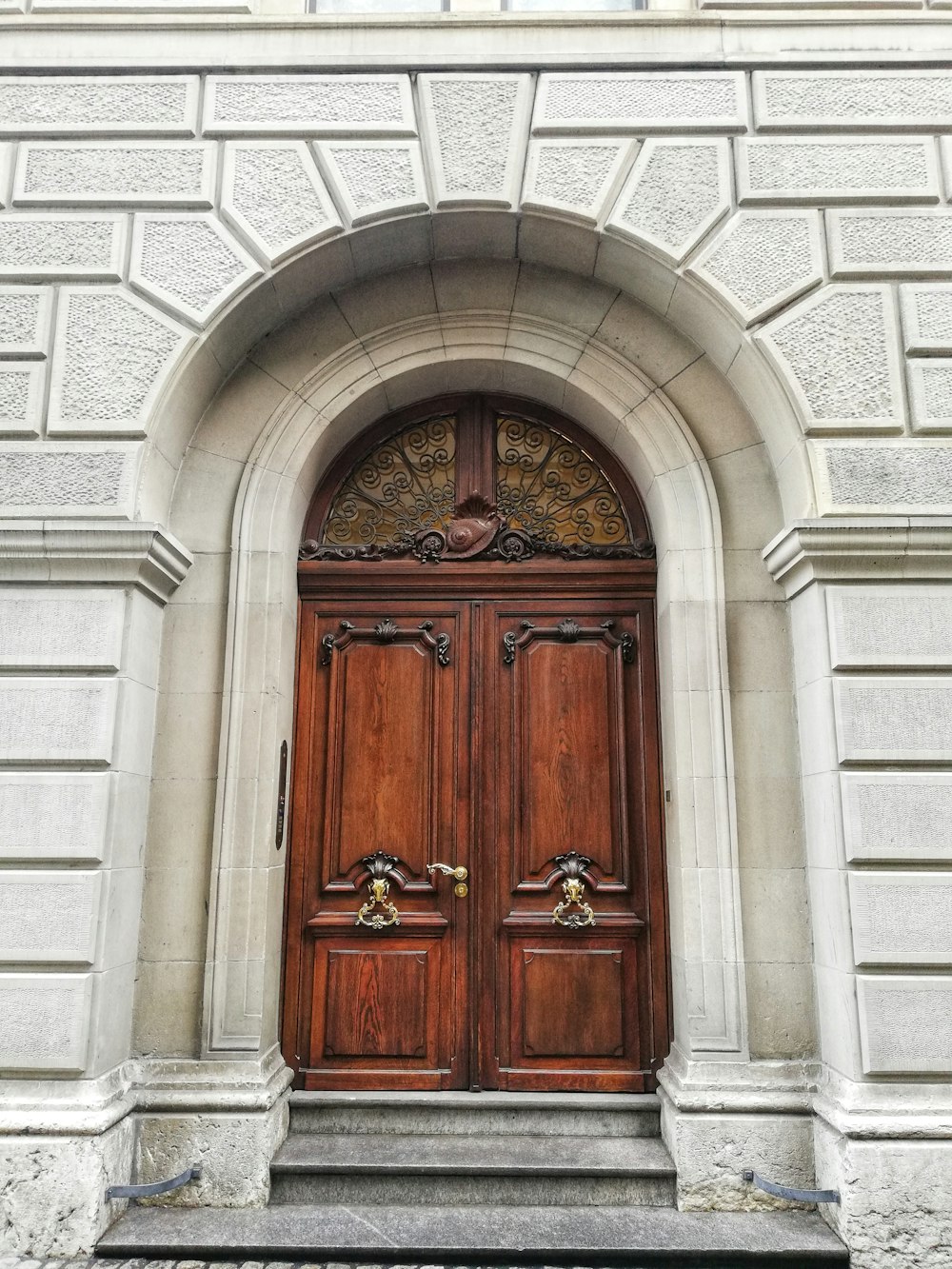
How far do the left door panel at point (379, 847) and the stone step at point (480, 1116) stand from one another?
0.17 m

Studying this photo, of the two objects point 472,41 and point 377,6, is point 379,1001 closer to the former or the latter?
point 472,41

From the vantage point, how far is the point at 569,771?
5500mm

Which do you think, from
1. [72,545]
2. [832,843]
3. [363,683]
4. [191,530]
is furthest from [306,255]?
[832,843]

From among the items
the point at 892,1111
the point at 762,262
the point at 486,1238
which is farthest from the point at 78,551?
the point at 892,1111

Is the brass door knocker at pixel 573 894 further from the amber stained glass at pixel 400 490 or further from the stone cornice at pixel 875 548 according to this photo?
the amber stained glass at pixel 400 490

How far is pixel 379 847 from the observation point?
5422 millimetres

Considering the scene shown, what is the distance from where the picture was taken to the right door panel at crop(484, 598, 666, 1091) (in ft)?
17.1

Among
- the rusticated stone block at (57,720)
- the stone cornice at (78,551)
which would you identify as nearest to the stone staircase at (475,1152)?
the rusticated stone block at (57,720)

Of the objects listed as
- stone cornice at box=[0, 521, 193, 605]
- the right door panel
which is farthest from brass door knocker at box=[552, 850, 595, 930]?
stone cornice at box=[0, 521, 193, 605]

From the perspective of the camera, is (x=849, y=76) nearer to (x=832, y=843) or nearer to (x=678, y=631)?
(x=678, y=631)

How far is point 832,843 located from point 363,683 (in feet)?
10.0

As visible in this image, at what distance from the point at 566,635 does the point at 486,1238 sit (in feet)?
11.4

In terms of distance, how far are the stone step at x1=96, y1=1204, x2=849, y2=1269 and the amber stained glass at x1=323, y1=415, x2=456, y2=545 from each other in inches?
159

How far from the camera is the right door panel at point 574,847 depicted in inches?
205
